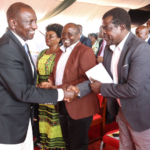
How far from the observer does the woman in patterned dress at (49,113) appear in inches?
103

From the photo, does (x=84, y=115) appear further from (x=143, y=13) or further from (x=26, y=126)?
(x=143, y=13)

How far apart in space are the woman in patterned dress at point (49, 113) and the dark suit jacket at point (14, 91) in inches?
40.5

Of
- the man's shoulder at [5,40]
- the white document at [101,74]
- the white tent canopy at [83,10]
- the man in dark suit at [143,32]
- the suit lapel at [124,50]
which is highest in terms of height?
the white tent canopy at [83,10]

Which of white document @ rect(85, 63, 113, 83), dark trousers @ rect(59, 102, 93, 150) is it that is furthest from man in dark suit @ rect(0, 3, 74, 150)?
dark trousers @ rect(59, 102, 93, 150)

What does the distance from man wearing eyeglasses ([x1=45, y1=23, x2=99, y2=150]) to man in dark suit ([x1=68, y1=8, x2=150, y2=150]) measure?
45 cm

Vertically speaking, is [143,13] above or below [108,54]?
above

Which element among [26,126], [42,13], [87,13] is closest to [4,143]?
[26,126]

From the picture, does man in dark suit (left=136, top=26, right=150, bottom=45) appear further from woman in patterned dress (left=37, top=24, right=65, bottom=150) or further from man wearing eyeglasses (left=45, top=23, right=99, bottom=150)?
man wearing eyeglasses (left=45, top=23, right=99, bottom=150)

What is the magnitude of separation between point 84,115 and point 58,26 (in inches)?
61.4

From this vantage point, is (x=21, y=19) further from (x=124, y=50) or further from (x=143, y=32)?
(x=143, y=32)

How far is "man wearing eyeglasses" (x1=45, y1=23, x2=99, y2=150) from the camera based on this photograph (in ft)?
6.87

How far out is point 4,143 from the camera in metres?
1.46

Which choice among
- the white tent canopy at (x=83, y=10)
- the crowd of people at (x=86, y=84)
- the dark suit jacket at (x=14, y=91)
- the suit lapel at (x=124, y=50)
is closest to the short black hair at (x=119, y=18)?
the crowd of people at (x=86, y=84)

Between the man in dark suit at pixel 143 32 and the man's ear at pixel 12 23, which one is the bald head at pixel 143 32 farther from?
the man's ear at pixel 12 23
